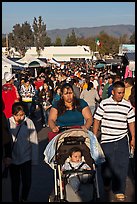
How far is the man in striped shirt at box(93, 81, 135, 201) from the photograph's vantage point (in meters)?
7.18

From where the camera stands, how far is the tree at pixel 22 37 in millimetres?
91125

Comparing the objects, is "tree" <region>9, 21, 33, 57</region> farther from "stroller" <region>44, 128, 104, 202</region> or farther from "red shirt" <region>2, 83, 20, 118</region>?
"stroller" <region>44, 128, 104, 202</region>

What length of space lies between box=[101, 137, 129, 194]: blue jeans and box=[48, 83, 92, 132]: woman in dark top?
0.49 meters

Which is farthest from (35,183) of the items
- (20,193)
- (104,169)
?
(104,169)

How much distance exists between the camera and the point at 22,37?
92500mm

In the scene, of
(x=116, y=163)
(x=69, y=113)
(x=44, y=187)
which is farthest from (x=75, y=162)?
(x=44, y=187)

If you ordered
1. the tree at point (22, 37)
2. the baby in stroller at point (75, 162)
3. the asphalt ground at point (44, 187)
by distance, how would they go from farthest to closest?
the tree at point (22, 37), the asphalt ground at point (44, 187), the baby in stroller at point (75, 162)

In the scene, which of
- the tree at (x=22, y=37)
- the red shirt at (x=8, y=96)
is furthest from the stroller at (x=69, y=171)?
the tree at (x=22, y=37)

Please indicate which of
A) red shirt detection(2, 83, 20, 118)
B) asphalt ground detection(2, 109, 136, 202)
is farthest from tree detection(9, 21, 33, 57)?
asphalt ground detection(2, 109, 136, 202)

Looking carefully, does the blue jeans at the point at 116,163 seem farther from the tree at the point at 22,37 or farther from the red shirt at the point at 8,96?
the tree at the point at 22,37

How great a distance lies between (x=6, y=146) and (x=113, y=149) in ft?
6.10

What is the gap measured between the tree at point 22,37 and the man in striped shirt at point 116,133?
84.4 metres

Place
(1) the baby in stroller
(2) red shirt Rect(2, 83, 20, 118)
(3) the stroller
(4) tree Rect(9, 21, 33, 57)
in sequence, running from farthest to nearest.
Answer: (4) tree Rect(9, 21, 33, 57) < (2) red shirt Rect(2, 83, 20, 118) < (1) the baby in stroller < (3) the stroller

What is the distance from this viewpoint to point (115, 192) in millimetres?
7379
